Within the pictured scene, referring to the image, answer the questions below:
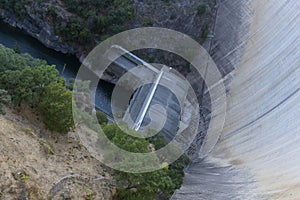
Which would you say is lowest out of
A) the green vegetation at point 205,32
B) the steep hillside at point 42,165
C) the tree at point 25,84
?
the steep hillside at point 42,165

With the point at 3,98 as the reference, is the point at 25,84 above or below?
above

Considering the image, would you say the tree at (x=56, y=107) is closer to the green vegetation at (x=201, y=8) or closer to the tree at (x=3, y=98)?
the tree at (x=3, y=98)

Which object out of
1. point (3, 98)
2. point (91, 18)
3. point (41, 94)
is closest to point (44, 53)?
point (91, 18)

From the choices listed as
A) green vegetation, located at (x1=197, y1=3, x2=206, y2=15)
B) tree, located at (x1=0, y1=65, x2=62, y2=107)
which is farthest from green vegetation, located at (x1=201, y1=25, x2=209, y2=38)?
tree, located at (x1=0, y1=65, x2=62, y2=107)

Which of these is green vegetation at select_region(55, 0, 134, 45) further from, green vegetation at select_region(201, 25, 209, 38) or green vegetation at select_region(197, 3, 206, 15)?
green vegetation at select_region(201, 25, 209, 38)

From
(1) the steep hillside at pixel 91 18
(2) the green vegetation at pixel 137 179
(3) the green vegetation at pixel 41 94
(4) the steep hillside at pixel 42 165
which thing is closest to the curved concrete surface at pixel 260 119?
(2) the green vegetation at pixel 137 179

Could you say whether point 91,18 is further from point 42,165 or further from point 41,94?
point 42,165
